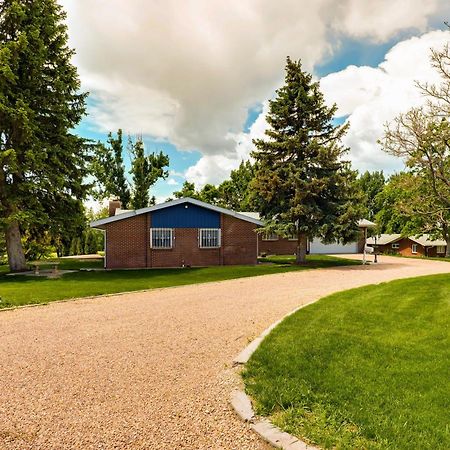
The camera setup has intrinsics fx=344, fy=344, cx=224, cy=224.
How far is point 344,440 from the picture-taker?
3258mm

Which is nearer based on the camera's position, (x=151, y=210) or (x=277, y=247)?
(x=151, y=210)

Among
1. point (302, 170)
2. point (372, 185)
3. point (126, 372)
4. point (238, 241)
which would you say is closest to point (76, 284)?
point (126, 372)

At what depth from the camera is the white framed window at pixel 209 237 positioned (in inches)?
856

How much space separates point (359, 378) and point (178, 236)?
17609 mm

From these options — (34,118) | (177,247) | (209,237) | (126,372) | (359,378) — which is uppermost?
(34,118)

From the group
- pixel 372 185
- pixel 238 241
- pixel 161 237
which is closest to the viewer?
pixel 161 237

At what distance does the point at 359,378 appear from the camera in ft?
14.7

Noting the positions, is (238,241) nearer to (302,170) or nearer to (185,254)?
(185,254)

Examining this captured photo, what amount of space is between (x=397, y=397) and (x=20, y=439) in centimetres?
408

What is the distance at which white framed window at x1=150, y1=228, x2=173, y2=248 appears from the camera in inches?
830

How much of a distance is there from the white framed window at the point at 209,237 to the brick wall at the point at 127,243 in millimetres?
3394

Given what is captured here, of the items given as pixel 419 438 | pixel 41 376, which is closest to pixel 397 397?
pixel 419 438

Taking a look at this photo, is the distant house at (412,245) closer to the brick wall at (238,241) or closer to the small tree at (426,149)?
the brick wall at (238,241)

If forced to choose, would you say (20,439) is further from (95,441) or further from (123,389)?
(123,389)
